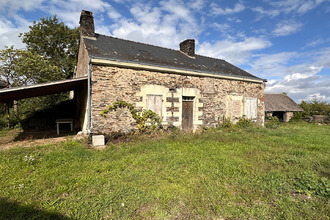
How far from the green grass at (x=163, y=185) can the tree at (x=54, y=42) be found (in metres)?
17.3

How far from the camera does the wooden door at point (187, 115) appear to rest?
8.52m

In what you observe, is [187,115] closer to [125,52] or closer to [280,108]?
[125,52]

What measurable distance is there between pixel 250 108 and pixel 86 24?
10.9 metres

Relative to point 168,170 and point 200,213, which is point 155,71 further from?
point 200,213

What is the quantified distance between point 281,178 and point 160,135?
4.65m

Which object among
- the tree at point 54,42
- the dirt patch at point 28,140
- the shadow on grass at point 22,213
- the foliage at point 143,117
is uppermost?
the tree at point 54,42

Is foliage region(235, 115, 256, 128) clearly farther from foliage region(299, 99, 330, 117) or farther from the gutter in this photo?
foliage region(299, 99, 330, 117)

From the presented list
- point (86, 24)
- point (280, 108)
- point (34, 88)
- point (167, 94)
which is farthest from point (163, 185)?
point (280, 108)

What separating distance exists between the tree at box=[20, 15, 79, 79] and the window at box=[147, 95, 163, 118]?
15.4m

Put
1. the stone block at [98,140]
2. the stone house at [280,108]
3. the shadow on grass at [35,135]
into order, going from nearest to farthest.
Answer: the stone block at [98,140] → the shadow on grass at [35,135] → the stone house at [280,108]

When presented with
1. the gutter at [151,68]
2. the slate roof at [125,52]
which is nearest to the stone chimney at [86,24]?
the slate roof at [125,52]

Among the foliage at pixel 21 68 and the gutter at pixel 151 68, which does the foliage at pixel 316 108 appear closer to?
the gutter at pixel 151 68

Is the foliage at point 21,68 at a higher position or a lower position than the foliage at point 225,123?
higher

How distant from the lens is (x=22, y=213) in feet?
7.55
